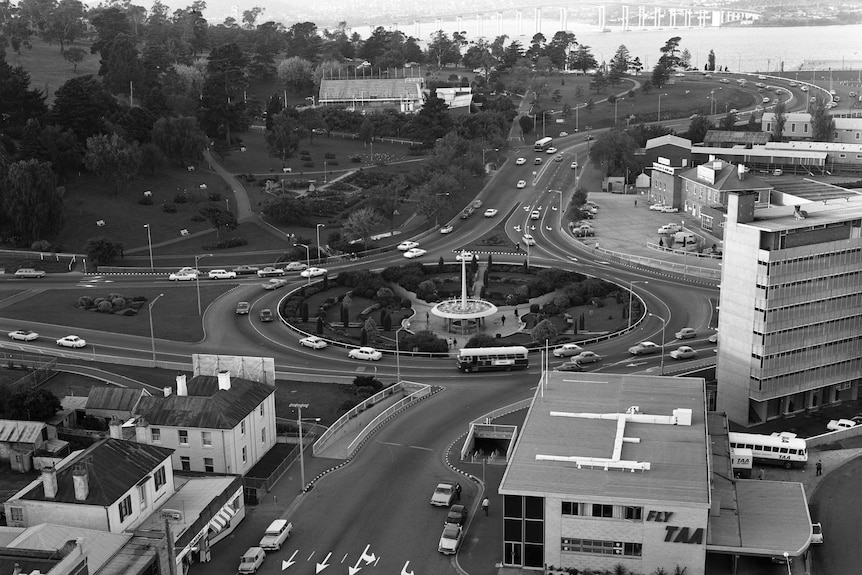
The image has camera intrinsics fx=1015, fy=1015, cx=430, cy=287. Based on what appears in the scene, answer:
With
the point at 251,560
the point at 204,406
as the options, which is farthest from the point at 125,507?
the point at 204,406

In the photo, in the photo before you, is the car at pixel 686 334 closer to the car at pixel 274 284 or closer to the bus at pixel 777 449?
the bus at pixel 777 449

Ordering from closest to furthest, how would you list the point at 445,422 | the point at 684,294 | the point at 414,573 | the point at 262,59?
the point at 414,573 → the point at 445,422 → the point at 684,294 → the point at 262,59

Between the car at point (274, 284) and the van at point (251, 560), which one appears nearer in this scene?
the van at point (251, 560)

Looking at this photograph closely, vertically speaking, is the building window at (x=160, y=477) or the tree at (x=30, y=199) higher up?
the tree at (x=30, y=199)

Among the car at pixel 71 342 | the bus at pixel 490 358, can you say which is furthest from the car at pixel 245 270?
the bus at pixel 490 358

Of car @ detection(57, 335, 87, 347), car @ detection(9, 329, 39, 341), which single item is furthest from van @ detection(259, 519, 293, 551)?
car @ detection(9, 329, 39, 341)

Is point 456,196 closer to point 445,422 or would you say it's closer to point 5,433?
point 445,422

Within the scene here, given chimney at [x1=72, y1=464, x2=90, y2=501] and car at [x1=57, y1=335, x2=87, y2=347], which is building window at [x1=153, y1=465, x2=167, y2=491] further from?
car at [x1=57, y1=335, x2=87, y2=347]

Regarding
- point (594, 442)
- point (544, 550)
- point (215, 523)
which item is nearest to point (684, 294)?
point (594, 442)
